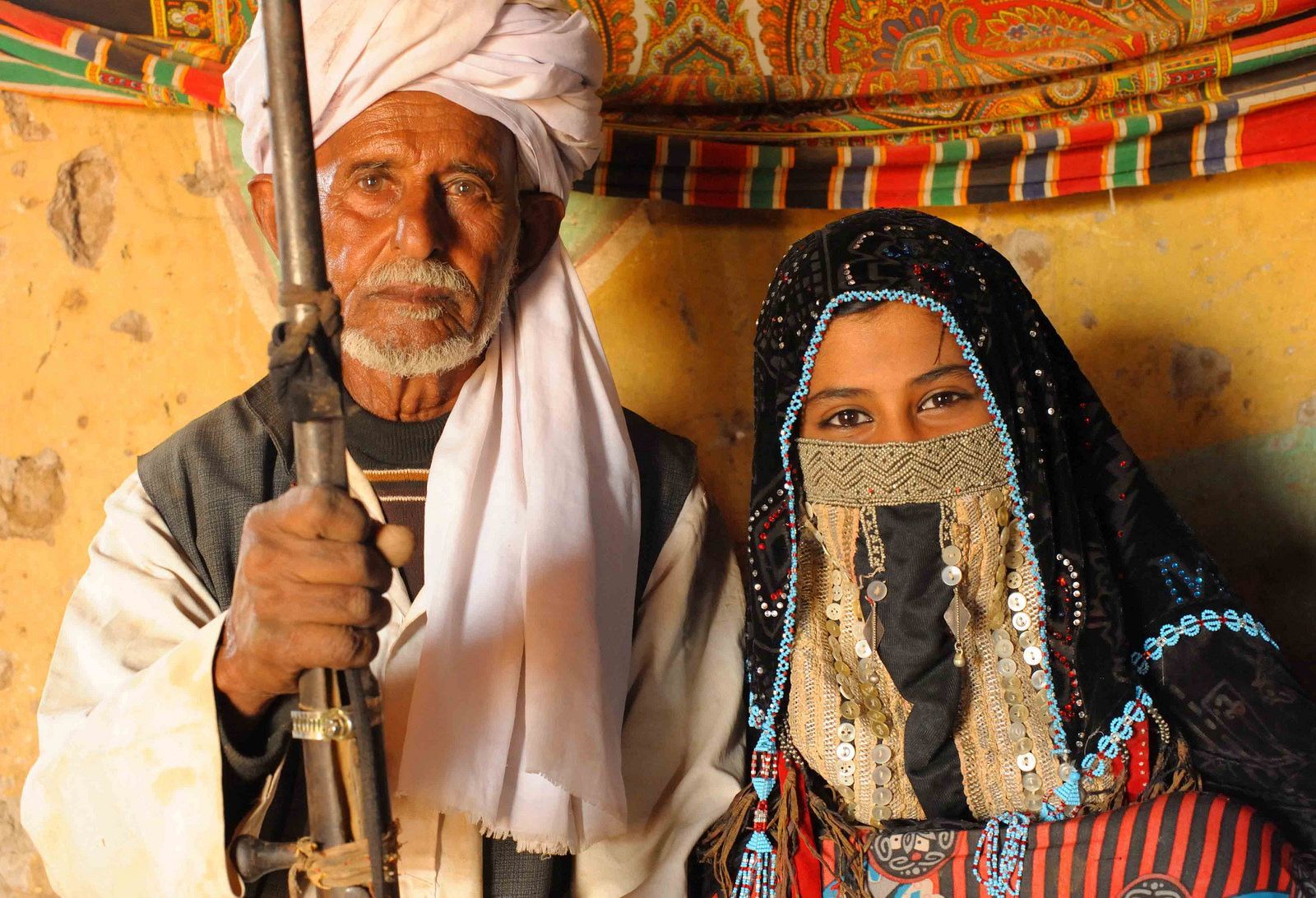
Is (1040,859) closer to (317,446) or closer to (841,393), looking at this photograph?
(841,393)

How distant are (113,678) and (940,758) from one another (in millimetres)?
1460

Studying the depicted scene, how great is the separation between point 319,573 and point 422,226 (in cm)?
97

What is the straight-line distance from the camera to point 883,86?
10.4 ft

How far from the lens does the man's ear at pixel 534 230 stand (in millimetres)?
2607

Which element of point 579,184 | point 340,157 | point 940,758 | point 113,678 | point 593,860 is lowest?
point 593,860

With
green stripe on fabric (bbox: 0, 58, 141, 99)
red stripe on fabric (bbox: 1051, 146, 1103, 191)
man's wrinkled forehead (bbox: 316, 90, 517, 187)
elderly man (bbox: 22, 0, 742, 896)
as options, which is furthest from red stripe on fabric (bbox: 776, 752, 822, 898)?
green stripe on fabric (bbox: 0, 58, 141, 99)

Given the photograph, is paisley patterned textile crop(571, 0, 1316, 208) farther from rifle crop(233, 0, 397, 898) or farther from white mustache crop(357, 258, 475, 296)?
rifle crop(233, 0, 397, 898)

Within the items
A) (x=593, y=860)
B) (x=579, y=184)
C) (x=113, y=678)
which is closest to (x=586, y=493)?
(x=593, y=860)

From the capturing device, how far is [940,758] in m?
2.38

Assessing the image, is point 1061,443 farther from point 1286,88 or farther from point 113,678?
point 113,678

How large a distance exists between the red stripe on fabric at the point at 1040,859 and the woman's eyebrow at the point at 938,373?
0.82 metres

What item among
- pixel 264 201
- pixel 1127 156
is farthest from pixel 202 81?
pixel 1127 156

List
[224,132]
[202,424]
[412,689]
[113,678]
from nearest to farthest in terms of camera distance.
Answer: [113,678] → [412,689] → [202,424] → [224,132]

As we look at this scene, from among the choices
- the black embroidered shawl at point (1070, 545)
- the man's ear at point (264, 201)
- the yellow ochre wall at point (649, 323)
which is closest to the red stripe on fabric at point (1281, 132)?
the yellow ochre wall at point (649, 323)
